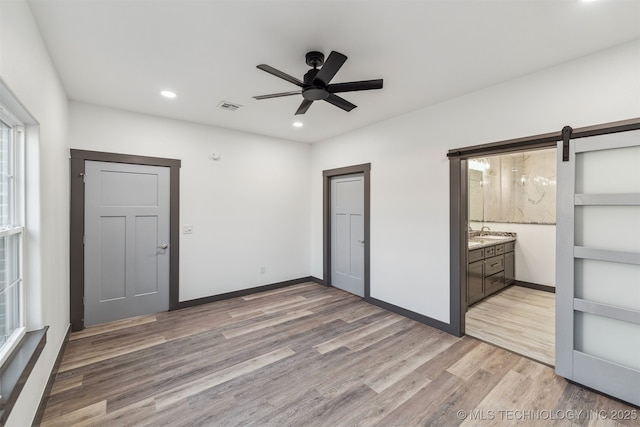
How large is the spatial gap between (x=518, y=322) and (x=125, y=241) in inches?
198

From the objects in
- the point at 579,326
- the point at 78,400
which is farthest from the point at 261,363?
the point at 579,326

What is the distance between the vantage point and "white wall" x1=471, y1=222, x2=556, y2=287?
471 cm

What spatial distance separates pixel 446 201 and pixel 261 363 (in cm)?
257

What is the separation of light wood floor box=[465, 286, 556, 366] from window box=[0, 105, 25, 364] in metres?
3.95

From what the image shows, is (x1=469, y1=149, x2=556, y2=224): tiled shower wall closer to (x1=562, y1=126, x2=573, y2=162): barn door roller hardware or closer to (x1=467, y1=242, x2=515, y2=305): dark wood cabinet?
(x1=467, y1=242, x2=515, y2=305): dark wood cabinet

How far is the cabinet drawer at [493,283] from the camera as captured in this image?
4.28 meters

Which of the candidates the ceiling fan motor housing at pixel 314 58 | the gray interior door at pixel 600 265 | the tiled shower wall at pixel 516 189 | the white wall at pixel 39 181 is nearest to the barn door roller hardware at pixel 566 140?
the gray interior door at pixel 600 265

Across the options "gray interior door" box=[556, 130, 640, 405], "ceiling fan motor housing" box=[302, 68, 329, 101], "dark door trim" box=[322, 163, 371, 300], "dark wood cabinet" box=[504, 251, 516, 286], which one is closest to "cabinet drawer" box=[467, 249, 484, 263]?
"dark wood cabinet" box=[504, 251, 516, 286]

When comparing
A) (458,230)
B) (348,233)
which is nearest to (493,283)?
(458,230)

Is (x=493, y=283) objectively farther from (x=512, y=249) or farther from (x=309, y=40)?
(x=309, y=40)

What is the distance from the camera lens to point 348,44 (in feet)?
7.02

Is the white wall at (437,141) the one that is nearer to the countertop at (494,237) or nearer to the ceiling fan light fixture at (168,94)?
the countertop at (494,237)

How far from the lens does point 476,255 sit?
4.01m

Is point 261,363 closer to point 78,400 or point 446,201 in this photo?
point 78,400
